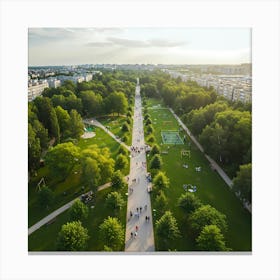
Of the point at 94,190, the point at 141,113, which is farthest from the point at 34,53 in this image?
the point at 141,113

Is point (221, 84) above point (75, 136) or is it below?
above

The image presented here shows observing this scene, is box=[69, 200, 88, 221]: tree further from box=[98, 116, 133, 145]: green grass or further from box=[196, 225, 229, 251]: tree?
box=[98, 116, 133, 145]: green grass

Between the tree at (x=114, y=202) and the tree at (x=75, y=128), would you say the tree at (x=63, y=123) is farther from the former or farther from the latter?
the tree at (x=114, y=202)

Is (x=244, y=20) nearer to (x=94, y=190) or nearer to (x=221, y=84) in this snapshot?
(x=94, y=190)

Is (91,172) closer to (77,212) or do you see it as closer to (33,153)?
(77,212)

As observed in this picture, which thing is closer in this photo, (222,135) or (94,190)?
(94,190)

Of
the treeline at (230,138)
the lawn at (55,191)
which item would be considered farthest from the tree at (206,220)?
the lawn at (55,191)
